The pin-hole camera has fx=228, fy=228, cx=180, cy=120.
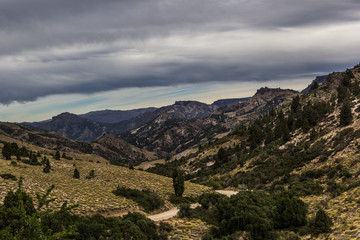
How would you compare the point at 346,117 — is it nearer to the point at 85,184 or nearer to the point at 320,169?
the point at 320,169

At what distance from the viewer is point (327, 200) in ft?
84.3

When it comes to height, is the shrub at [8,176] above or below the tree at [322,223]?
above

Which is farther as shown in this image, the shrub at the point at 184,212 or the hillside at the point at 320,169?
the shrub at the point at 184,212

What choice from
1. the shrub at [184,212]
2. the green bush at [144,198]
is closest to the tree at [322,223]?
the shrub at [184,212]

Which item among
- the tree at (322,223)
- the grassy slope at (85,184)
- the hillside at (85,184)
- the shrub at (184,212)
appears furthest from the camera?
the grassy slope at (85,184)

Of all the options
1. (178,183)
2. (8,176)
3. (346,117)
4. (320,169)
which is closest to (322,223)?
(178,183)

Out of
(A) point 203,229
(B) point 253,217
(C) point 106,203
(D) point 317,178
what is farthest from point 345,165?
(C) point 106,203

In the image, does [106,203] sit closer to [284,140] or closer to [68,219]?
[68,219]

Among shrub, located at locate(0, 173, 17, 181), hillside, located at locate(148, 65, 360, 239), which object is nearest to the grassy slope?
shrub, located at locate(0, 173, 17, 181)

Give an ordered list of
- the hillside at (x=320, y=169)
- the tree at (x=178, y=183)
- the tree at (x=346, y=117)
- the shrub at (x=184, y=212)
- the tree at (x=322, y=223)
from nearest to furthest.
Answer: the tree at (x=322, y=223), the hillside at (x=320, y=169), the shrub at (x=184, y=212), the tree at (x=178, y=183), the tree at (x=346, y=117)

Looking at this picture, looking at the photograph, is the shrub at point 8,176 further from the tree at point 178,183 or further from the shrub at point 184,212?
the shrub at point 184,212

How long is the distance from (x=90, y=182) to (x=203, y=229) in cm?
2375

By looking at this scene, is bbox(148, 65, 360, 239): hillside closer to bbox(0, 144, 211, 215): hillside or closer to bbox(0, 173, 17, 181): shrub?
bbox(0, 144, 211, 215): hillside

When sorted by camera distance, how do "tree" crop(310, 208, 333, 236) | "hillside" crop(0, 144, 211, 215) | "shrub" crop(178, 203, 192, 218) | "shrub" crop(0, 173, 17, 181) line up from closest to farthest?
"tree" crop(310, 208, 333, 236) → "shrub" crop(178, 203, 192, 218) → "hillside" crop(0, 144, 211, 215) → "shrub" crop(0, 173, 17, 181)
